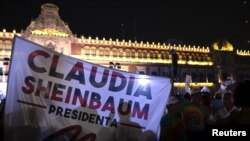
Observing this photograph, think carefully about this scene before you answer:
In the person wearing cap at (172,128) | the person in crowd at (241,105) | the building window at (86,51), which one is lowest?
the person wearing cap at (172,128)

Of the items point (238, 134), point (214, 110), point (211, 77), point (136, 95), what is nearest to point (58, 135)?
point (136, 95)

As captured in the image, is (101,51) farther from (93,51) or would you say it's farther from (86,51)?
(86,51)

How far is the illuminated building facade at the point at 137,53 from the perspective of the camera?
146 feet

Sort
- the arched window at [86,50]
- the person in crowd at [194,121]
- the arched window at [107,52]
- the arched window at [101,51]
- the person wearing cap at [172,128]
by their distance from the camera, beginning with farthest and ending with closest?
the arched window at [107,52]
the arched window at [101,51]
the arched window at [86,50]
the person wearing cap at [172,128]
the person in crowd at [194,121]

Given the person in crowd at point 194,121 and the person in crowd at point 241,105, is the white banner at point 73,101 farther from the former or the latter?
the person in crowd at point 241,105

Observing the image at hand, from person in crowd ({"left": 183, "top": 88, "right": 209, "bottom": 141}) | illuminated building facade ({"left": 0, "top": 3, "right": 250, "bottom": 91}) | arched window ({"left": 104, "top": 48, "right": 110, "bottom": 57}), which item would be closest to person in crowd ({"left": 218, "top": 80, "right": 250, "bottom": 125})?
person in crowd ({"left": 183, "top": 88, "right": 209, "bottom": 141})

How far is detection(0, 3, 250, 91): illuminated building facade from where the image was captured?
44438 mm

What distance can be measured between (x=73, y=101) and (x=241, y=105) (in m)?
2.40

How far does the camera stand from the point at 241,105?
3.33 m

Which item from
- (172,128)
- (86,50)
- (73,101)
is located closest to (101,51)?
(86,50)

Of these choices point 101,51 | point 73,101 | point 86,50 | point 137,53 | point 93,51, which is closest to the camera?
point 73,101

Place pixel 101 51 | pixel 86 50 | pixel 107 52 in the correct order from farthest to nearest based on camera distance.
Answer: pixel 107 52, pixel 101 51, pixel 86 50

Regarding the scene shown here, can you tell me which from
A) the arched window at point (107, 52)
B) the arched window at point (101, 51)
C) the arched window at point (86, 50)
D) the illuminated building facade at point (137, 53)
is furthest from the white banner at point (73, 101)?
the arched window at point (107, 52)

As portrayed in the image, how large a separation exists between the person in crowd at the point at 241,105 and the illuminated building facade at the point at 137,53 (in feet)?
132
